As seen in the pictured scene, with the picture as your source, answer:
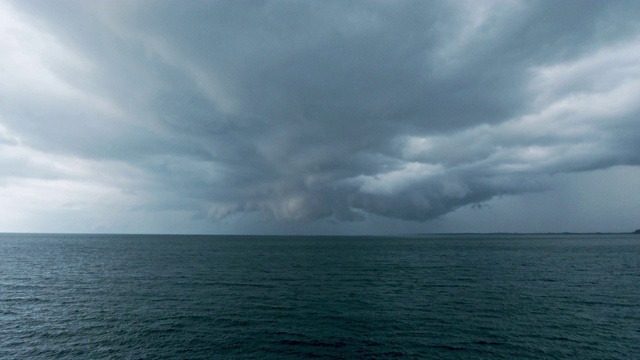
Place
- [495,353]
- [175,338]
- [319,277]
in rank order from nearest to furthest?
[495,353] < [175,338] < [319,277]

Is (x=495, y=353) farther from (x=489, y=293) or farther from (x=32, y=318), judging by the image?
(x=32, y=318)

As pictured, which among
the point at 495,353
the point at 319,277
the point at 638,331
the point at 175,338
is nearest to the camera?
the point at 495,353

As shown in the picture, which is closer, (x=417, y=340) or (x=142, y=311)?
(x=417, y=340)

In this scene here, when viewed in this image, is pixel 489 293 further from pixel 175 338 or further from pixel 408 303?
pixel 175 338

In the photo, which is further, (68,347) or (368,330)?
(368,330)

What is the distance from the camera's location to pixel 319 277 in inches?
3578

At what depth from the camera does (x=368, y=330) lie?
46.4m

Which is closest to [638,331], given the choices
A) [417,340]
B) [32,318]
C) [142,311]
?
[417,340]

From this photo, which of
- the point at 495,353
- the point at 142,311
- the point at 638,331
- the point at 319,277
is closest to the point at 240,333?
the point at 142,311

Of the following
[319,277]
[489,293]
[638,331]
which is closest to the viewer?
[638,331]

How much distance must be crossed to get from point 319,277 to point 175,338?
52257 mm

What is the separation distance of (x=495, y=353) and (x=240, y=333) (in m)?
31.4

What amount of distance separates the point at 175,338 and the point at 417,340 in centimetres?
3091

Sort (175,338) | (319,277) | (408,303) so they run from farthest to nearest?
1. (319,277)
2. (408,303)
3. (175,338)
